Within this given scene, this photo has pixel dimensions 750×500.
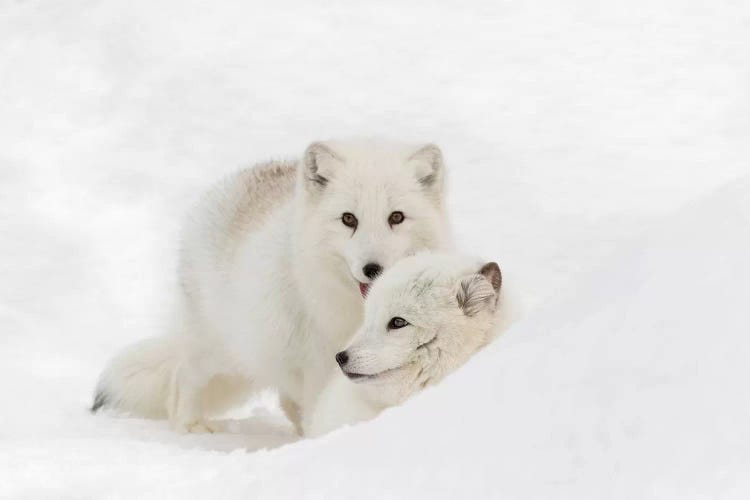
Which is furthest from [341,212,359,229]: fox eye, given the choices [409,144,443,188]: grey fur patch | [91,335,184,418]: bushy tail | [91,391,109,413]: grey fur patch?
[91,391,109,413]: grey fur patch

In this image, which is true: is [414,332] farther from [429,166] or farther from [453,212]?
[453,212]

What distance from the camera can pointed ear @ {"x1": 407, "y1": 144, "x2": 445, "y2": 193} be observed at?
4.01 metres

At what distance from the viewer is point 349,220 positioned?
388cm

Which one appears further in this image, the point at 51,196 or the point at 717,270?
the point at 51,196

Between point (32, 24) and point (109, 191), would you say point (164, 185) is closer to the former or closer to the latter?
point (109, 191)

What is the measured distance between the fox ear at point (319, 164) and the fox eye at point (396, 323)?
34.6 inches

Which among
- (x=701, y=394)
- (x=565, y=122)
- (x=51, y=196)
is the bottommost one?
(x=51, y=196)

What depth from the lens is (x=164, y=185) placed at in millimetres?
7535

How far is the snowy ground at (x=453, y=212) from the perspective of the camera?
1668 mm

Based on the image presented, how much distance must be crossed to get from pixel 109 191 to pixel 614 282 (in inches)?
233

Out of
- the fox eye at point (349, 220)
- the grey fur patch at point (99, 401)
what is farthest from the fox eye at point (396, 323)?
the grey fur patch at point (99, 401)

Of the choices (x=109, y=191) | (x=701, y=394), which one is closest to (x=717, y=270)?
(x=701, y=394)

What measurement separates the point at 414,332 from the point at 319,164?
960 mm

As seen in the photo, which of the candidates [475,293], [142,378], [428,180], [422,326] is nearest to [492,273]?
[475,293]
